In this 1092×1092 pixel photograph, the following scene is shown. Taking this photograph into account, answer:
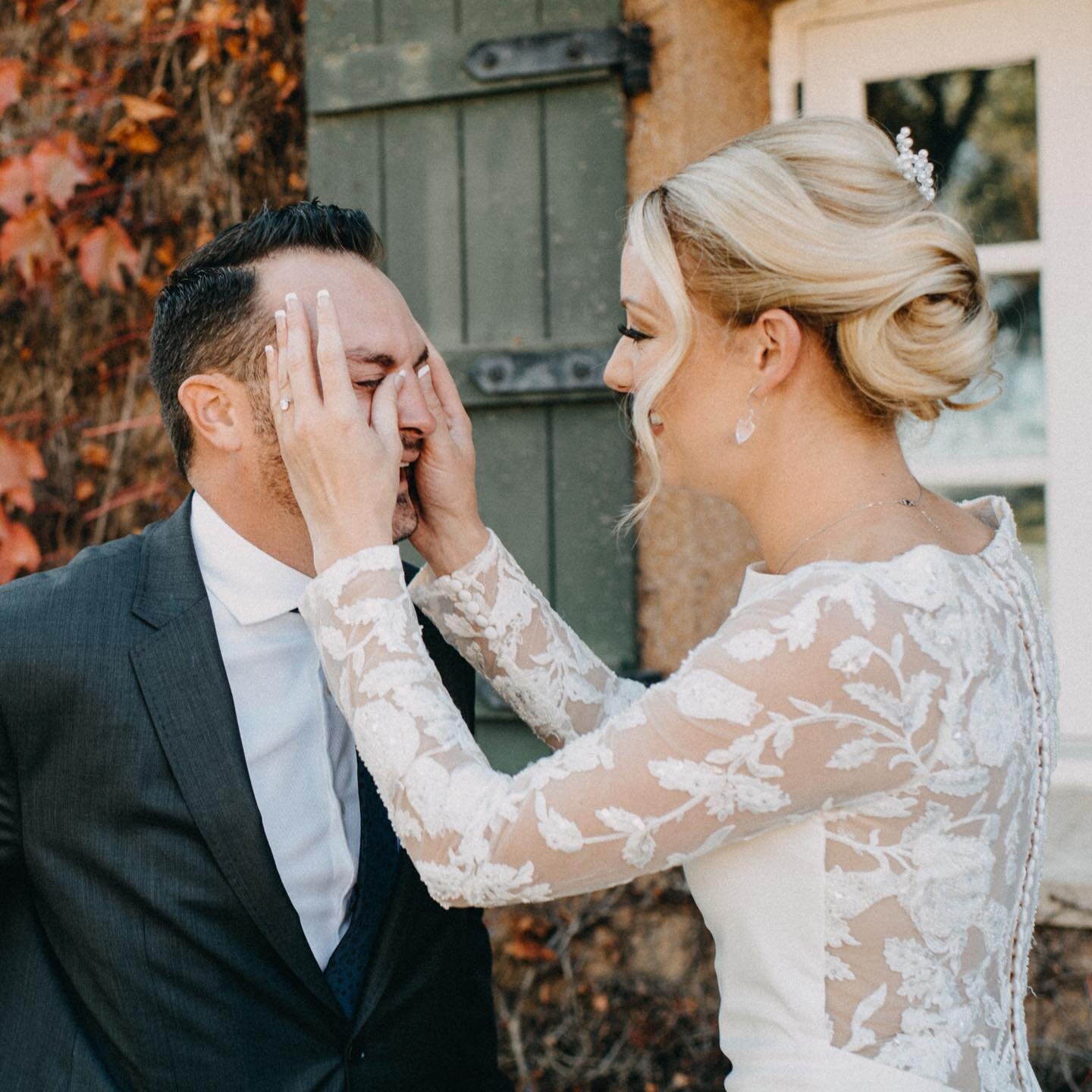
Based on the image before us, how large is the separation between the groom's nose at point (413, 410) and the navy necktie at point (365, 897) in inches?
19.0

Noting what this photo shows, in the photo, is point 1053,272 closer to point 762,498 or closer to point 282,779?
point 762,498

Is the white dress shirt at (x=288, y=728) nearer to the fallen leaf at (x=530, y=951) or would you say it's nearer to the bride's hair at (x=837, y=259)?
the bride's hair at (x=837, y=259)

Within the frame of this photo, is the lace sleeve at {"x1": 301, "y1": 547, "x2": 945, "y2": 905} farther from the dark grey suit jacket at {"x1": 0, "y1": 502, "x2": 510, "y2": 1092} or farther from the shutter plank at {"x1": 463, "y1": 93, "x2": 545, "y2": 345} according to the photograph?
the shutter plank at {"x1": 463, "y1": 93, "x2": 545, "y2": 345}

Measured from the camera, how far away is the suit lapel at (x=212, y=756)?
1.49m

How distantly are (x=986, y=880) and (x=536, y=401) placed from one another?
5.50 ft

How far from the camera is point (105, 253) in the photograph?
335 centimetres

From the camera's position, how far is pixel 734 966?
4.84 feet

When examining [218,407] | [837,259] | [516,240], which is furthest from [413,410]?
[516,240]

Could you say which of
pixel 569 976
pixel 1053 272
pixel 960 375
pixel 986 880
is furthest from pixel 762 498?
pixel 569 976

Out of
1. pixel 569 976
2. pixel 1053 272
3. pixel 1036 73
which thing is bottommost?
pixel 569 976

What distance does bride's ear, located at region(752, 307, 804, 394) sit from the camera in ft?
4.65

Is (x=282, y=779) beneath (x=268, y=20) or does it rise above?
beneath

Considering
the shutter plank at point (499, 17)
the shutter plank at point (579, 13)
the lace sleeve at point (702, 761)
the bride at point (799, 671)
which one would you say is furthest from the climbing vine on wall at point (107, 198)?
the lace sleeve at point (702, 761)

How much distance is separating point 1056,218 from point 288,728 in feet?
6.67
